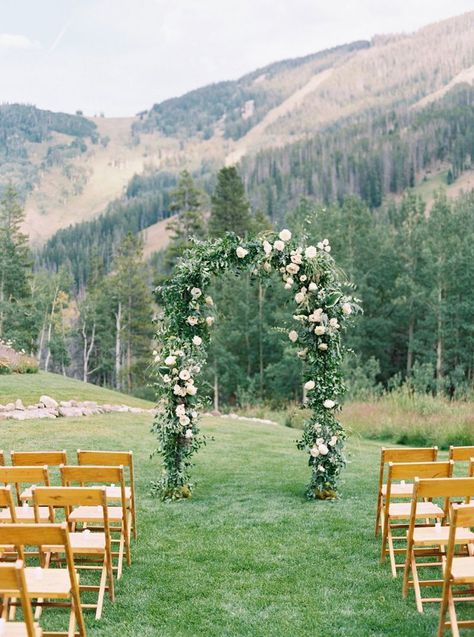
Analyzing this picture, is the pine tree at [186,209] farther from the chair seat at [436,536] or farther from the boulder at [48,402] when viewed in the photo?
the chair seat at [436,536]

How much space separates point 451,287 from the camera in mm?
43281

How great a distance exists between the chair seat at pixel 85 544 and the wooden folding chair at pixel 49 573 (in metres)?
0.47

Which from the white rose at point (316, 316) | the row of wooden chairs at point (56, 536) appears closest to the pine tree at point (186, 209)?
the white rose at point (316, 316)

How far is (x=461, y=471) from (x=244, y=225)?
142 ft

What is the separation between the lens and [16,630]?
13.4 feet

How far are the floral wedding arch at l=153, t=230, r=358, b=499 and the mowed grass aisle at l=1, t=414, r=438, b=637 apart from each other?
69cm

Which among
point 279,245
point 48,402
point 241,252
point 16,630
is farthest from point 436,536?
point 48,402

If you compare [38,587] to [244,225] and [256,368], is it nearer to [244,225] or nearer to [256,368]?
[256,368]

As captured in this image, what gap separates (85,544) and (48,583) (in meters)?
0.96

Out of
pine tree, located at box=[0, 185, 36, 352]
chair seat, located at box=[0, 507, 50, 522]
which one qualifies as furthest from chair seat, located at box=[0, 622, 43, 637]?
pine tree, located at box=[0, 185, 36, 352]

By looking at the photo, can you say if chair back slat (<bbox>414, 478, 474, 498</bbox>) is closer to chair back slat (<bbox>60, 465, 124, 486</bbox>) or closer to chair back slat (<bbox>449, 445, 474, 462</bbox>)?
chair back slat (<bbox>449, 445, 474, 462</bbox>)

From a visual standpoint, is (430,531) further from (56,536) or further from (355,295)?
(355,295)

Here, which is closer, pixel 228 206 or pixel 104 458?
pixel 104 458

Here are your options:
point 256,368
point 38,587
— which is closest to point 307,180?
point 256,368
